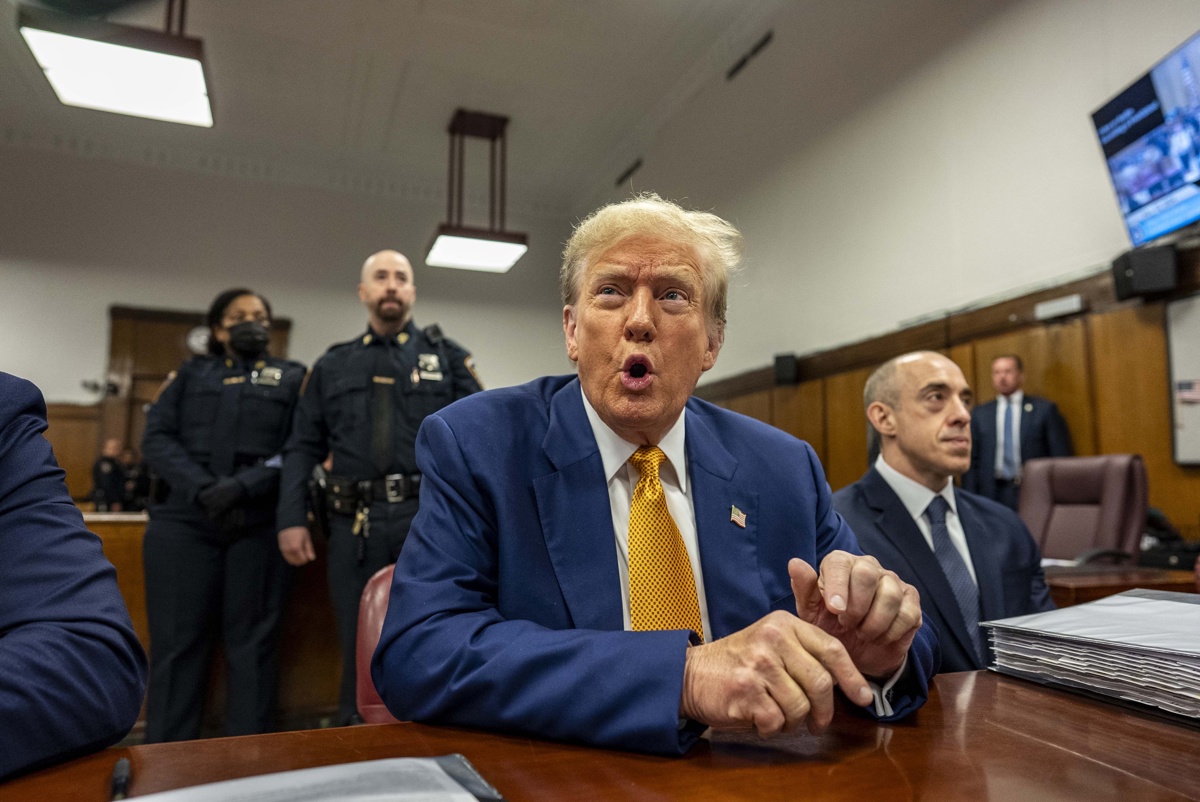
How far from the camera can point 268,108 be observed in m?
7.81

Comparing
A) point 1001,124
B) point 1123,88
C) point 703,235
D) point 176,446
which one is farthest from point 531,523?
point 1001,124

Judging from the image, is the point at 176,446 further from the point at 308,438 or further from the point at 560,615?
the point at 560,615

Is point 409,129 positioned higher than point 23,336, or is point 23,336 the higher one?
point 409,129

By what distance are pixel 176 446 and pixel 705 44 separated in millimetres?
6083

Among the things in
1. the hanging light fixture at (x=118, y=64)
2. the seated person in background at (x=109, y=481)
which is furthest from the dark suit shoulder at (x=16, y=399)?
the seated person in background at (x=109, y=481)

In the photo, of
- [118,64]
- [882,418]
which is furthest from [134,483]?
[882,418]

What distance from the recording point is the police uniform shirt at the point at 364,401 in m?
3.08

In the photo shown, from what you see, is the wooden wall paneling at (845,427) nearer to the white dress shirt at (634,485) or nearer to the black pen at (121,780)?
the white dress shirt at (634,485)

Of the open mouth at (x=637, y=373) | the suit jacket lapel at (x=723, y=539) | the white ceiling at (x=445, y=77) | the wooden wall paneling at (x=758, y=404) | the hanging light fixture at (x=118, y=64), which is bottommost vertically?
the suit jacket lapel at (x=723, y=539)

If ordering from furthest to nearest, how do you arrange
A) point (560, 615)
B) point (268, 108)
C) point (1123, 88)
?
point (268, 108) < point (1123, 88) < point (560, 615)

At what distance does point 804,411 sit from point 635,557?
5.86m

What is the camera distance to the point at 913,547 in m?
1.94

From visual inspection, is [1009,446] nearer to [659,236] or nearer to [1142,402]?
[1142,402]

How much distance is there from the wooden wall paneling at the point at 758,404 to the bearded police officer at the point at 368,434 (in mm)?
4272
